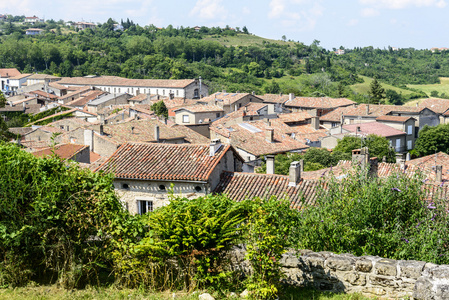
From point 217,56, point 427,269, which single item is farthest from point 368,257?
point 217,56

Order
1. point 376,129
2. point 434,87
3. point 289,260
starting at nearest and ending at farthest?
point 289,260 → point 376,129 → point 434,87

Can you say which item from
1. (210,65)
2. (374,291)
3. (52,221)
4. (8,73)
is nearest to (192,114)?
(52,221)

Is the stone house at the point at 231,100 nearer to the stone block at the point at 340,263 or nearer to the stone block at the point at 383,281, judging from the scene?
the stone block at the point at 340,263

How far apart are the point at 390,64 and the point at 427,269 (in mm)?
185058

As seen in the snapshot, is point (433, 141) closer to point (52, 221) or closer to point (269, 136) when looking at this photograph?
point (269, 136)

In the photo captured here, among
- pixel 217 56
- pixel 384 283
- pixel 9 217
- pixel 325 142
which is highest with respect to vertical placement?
pixel 217 56

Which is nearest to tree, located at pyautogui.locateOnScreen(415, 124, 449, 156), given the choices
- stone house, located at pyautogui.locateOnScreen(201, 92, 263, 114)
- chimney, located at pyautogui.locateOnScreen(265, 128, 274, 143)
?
chimney, located at pyautogui.locateOnScreen(265, 128, 274, 143)

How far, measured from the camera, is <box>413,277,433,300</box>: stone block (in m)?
6.34

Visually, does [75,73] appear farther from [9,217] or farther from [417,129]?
[9,217]

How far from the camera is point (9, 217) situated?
7957mm

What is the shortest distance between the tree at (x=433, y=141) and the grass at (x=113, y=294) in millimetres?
46073

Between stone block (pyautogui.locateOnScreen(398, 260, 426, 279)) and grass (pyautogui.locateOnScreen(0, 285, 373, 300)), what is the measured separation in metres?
0.73

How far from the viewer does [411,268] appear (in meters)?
6.93

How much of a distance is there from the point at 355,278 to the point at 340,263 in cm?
31
